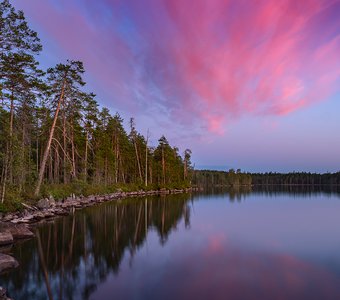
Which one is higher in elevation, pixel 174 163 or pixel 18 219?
pixel 174 163

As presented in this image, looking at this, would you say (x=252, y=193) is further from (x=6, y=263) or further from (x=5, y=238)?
(x=6, y=263)

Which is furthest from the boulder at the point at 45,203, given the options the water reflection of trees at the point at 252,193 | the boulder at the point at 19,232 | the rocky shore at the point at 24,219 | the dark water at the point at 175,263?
the water reflection of trees at the point at 252,193

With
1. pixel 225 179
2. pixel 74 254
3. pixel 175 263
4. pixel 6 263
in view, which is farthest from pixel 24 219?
pixel 225 179

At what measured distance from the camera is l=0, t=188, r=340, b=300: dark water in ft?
31.4

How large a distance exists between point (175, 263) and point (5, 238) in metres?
8.02

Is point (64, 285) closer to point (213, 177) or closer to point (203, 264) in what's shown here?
point (203, 264)

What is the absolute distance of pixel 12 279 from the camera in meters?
10.1

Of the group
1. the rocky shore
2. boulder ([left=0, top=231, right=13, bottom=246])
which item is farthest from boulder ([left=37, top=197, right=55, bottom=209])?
boulder ([left=0, top=231, right=13, bottom=246])

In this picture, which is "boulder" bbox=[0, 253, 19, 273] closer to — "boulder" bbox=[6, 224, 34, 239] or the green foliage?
"boulder" bbox=[6, 224, 34, 239]

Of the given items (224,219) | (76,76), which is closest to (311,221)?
(224,219)

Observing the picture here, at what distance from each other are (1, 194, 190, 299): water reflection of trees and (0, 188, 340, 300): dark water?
0.03 metres

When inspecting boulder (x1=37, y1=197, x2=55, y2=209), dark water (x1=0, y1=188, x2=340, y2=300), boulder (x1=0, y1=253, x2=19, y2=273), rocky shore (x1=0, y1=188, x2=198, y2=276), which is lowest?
dark water (x1=0, y1=188, x2=340, y2=300)

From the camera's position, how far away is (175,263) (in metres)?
12.9

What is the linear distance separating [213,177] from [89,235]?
162 m
